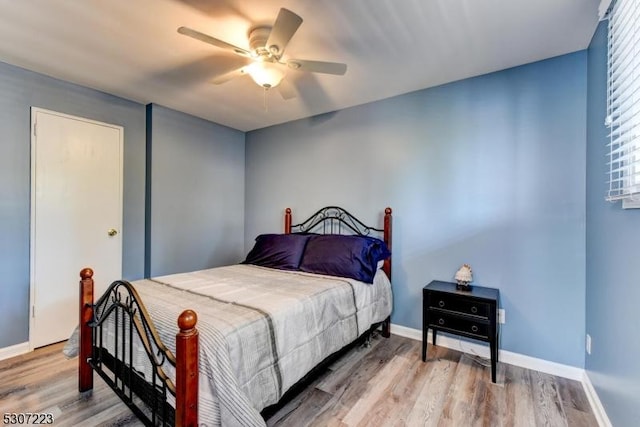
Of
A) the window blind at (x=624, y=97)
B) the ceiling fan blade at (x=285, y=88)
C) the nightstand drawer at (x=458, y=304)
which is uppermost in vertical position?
the ceiling fan blade at (x=285, y=88)

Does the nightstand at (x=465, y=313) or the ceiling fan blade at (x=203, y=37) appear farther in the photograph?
the nightstand at (x=465, y=313)

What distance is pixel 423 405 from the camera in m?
1.93

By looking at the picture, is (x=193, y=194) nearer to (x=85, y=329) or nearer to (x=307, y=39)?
(x=85, y=329)

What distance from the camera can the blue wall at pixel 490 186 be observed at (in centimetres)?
229

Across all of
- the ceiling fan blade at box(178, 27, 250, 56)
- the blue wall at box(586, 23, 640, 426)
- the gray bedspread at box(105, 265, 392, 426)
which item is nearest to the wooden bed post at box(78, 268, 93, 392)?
the gray bedspread at box(105, 265, 392, 426)

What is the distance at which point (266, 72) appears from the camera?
2.12m

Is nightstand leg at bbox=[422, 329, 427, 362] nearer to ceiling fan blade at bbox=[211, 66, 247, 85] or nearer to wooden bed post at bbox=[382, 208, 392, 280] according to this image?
wooden bed post at bbox=[382, 208, 392, 280]

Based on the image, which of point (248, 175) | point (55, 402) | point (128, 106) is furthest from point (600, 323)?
Answer: point (128, 106)

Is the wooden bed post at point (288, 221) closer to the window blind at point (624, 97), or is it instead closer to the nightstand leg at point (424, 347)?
the nightstand leg at point (424, 347)

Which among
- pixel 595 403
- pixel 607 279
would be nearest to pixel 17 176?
pixel 607 279

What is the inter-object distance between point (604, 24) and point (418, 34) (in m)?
1.12

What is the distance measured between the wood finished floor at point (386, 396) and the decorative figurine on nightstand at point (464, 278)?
0.62 metres

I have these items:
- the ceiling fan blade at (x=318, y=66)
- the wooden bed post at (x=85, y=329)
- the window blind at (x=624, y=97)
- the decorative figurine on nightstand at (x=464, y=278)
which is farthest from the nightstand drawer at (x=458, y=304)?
the wooden bed post at (x=85, y=329)

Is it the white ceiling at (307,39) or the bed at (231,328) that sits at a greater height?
the white ceiling at (307,39)
